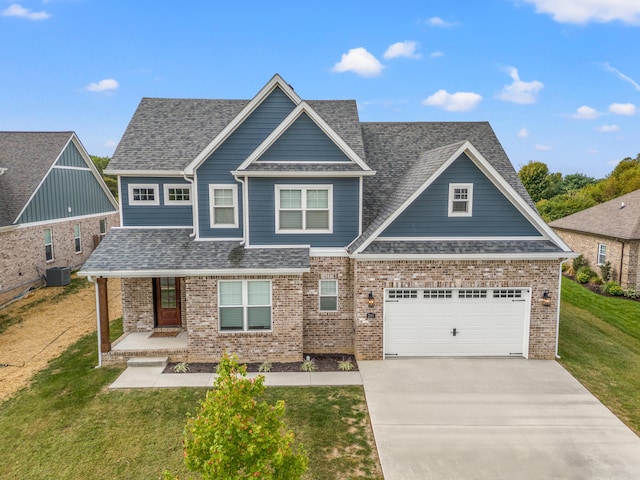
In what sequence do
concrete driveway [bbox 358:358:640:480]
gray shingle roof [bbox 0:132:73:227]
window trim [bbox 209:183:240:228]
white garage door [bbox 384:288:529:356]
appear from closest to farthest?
concrete driveway [bbox 358:358:640:480] → white garage door [bbox 384:288:529:356] → window trim [bbox 209:183:240:228] → gray shingle roof [bbox 0:132:73:227]

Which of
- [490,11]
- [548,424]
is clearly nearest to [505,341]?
[548,424]

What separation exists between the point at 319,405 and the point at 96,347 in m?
8.38

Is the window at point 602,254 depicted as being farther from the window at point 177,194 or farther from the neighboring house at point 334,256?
the window at point 177,194

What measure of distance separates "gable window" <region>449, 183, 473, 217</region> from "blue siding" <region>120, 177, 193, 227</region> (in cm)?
887

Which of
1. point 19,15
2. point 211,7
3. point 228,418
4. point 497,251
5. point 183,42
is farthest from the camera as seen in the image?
point 183,42

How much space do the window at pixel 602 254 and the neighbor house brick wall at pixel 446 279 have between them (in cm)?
1460

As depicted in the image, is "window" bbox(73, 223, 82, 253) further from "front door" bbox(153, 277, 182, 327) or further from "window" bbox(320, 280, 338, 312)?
"window" bbox(320, 280, 338, 312)

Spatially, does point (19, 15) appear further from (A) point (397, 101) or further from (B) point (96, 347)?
(A) point (397, 101)

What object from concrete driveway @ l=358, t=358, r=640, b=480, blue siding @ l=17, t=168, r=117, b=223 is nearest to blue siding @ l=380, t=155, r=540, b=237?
concrete driveway @ l=358, t=358, r=640, b=480

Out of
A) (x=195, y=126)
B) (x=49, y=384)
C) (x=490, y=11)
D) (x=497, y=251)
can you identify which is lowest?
(x=49, y=384)

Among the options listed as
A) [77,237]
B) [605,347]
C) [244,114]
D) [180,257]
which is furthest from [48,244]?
[605,347]

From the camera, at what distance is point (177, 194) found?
561 inches

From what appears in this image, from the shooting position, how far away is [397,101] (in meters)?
41.2

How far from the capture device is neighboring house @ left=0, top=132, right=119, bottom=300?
19.7 meters
